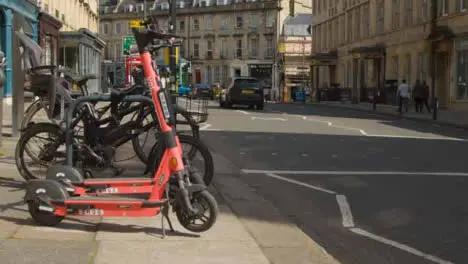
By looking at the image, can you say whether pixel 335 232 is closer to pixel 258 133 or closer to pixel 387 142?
pixel 387 142

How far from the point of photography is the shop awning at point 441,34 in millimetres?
33656

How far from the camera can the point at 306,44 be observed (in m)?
82.6

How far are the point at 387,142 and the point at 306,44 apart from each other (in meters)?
67.2

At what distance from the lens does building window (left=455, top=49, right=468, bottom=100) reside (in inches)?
1293

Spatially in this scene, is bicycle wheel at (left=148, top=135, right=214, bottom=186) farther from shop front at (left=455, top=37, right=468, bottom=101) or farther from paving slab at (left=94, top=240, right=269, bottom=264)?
shop front at (left=455, top=37, right=468, bottom=101)

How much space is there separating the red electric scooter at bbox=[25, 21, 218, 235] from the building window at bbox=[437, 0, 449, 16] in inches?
1274

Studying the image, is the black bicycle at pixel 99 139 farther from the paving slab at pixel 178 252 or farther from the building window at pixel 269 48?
the building window at pixel 269 48

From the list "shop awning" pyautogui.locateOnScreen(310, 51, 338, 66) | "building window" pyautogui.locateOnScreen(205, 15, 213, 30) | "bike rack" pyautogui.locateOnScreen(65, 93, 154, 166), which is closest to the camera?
"bike rack" pyautogui.locateOnScreen(65, 93, 154, 166)

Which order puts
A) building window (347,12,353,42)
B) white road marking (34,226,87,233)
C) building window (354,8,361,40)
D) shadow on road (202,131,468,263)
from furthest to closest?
building window (347,12,353,42)
building window (354,8,361,40)
shadow on road (202,131,468,263)
white road marking (34,226,87,233)

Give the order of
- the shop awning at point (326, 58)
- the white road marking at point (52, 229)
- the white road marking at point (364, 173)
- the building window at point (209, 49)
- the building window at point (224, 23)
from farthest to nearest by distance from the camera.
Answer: the building window at point (209, 49)
the building window at point (224, 23)
the shop awning at point (326, 58)
the white road marking at point (364, 173)
the white road marking at point (52, 229)

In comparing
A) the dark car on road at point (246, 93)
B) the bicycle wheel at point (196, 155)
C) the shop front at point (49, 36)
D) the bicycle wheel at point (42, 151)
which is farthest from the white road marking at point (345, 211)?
the dark car on road at point (246, 93)

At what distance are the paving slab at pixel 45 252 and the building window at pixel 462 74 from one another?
30235 mm

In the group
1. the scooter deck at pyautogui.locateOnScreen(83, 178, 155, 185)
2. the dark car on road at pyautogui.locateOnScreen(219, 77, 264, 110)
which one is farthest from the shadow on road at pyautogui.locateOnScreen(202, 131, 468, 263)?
the dark car on road at pyautogui.locateOnScreen(219, 77, 264, 110)

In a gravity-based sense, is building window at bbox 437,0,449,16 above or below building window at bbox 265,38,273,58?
below
